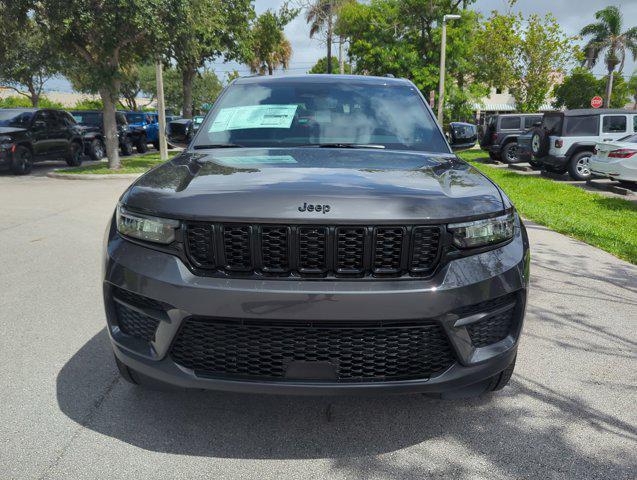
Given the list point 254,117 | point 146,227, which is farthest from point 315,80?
point 146,227

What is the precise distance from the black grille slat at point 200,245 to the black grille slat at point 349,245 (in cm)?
53

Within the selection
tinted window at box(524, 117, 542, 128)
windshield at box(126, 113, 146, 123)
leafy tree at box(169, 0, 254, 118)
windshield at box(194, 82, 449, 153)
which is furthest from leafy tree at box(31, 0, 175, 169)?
tinted window at box(524, 117, 542, 128)

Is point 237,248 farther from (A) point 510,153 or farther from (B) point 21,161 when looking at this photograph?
(A) point 510,153

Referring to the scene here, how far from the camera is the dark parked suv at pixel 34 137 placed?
15.2m

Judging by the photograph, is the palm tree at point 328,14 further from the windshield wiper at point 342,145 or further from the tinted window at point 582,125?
the windshield wiper at point 342,145

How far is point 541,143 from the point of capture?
15.3m

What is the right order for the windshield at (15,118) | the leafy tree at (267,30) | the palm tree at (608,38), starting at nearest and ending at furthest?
the windshield at (15,118) < the leafy tree at (267,30) < the palm tree at (608,38)

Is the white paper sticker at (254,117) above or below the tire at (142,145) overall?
above

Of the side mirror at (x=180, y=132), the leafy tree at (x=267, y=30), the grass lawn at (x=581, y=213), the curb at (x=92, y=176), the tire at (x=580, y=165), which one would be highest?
the leafy tree at (x=267, y=30)

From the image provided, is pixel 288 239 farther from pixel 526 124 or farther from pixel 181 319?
pixel 526 124

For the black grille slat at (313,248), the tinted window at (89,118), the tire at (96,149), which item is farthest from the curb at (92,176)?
the black grille slat at (313,248)

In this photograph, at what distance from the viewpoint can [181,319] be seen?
7.50 feet

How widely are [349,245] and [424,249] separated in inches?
12.7

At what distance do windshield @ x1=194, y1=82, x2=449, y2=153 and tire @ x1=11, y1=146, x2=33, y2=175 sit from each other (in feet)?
44.8
